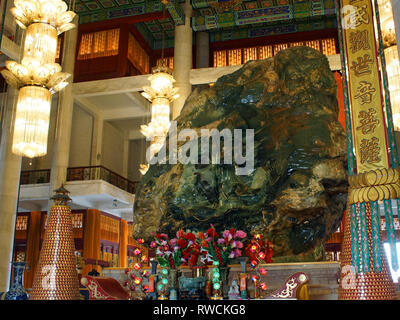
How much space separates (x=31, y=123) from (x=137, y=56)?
7762 millimetres

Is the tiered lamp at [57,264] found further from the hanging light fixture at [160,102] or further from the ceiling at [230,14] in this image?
the ceiling at [230,14]

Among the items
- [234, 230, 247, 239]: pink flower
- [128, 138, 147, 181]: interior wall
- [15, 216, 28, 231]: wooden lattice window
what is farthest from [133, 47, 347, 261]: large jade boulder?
[128, 138, 147, 181]: interior wall

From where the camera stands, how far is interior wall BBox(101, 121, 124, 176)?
13797mm

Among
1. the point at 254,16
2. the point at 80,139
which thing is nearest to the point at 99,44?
the point at 80,139

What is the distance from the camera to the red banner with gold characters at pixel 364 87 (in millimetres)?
2285

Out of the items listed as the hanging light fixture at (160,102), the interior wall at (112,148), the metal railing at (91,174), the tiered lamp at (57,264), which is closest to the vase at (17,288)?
the tiered lamp at (57,264)

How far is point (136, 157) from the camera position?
15.1 meters

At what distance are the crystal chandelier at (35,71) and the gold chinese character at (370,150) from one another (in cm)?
455

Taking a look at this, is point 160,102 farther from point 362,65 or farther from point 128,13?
point 362,65

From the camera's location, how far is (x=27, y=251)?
38.8ft

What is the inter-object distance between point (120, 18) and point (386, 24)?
1001cm

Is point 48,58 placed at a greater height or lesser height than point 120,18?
lesser
